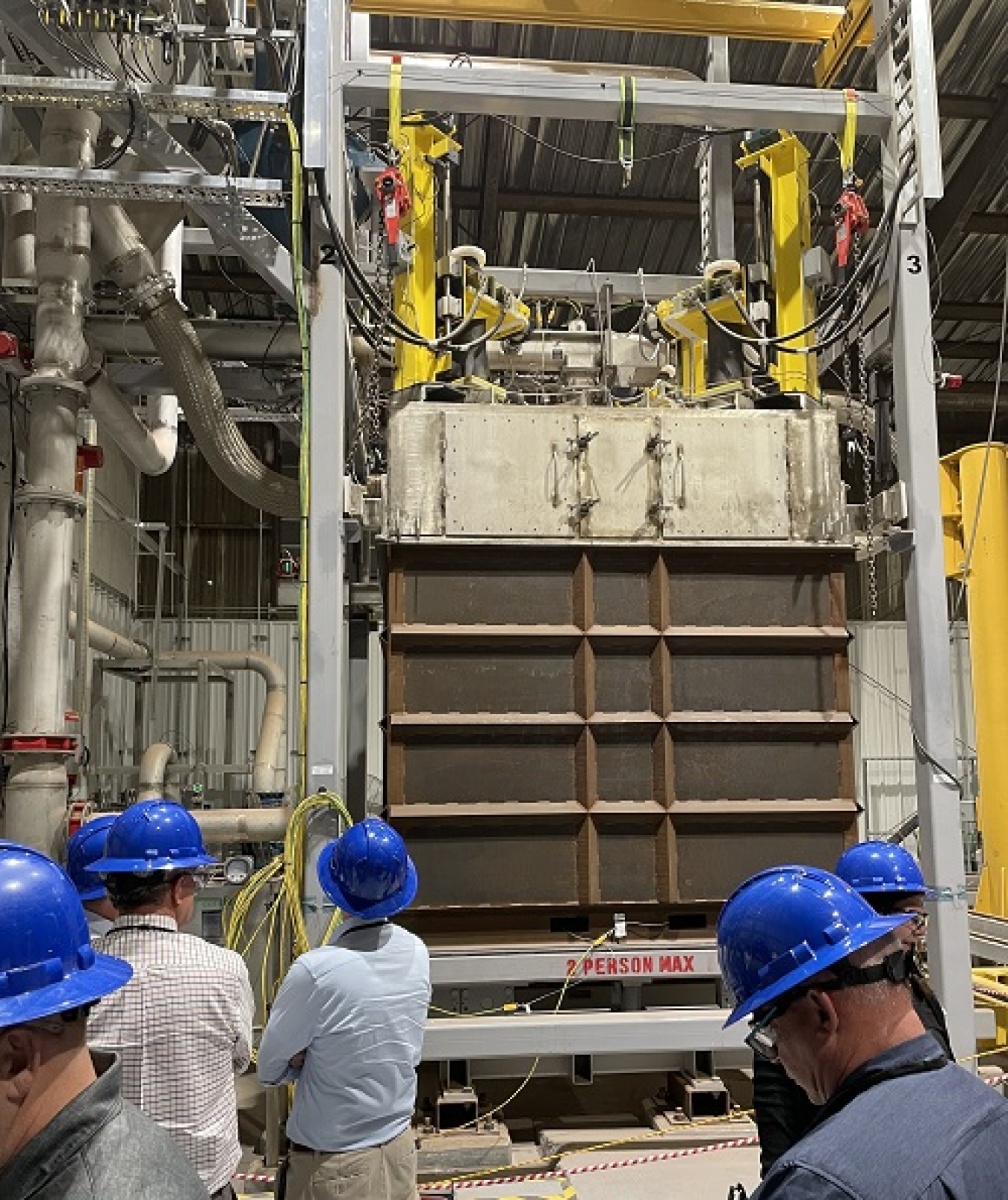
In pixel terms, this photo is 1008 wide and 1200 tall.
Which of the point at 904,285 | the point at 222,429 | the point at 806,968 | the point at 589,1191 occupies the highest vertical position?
the point at 904,285

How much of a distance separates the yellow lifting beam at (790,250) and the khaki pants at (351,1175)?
Answer: 4965mm

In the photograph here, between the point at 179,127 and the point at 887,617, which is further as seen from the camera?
the point at 887,617

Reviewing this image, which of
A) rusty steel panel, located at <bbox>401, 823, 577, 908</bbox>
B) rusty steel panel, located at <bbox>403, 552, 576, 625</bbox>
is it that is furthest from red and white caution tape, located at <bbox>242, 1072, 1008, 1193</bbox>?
rusty steel panel, located at <bbox>403, 552, 576, 625</bbox>

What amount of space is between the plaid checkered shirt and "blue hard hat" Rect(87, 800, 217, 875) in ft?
0.78

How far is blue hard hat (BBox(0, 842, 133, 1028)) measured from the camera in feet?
4.67

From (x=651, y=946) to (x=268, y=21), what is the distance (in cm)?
556

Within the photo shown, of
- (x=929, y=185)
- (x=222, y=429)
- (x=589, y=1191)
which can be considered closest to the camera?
(x=589, y=1191)

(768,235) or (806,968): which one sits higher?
(768,235)

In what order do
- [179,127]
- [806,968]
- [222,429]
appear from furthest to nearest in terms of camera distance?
[179,127] → [222,429] → [806,968]

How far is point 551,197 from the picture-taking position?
12352mm

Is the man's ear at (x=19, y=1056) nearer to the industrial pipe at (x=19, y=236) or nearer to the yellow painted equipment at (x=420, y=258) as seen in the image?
the yellow painted equipment at (x=420, y=258)

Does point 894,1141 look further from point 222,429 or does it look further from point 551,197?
point 551,197

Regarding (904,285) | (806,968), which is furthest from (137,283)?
(806,968)

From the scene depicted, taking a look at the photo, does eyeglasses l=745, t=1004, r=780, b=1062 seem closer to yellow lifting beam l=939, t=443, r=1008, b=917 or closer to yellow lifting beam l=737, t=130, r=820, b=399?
yellow lifting beam l=737, t=130, r=820, b=399
